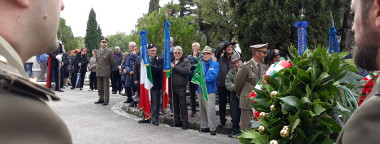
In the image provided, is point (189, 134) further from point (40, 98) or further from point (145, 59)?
point (40, 98)

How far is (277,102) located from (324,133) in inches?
16.4

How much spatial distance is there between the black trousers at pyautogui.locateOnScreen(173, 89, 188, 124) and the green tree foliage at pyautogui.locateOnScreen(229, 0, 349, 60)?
387 centimetres

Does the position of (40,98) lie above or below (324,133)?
above

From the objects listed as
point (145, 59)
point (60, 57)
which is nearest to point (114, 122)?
point (145, 59)

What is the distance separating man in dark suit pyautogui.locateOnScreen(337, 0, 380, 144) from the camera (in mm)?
1092

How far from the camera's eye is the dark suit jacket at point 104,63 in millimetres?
11609

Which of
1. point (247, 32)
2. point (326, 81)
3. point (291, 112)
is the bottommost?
point (291, 112)

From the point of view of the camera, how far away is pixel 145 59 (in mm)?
8898

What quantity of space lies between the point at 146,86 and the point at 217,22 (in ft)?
27.5

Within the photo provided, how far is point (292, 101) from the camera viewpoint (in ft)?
9.37

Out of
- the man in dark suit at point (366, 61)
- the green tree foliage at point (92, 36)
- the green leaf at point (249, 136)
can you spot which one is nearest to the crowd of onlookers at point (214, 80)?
the green leaf at point (249, 136)

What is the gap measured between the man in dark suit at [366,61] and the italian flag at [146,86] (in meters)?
7.67

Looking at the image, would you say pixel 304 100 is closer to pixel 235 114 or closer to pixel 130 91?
pixel 235 114

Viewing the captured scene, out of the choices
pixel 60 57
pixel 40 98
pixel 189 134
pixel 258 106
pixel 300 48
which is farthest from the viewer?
pixel 60 57
